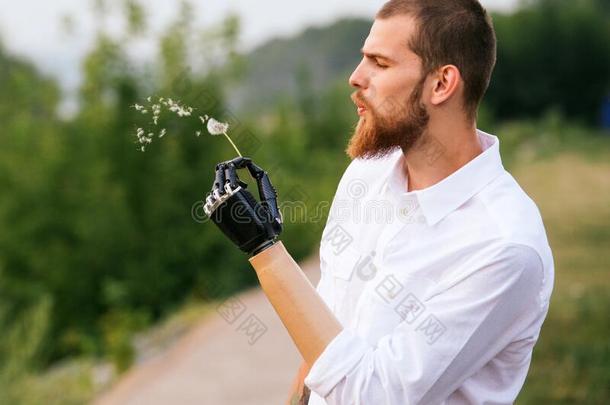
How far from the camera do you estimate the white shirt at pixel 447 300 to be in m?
1.81

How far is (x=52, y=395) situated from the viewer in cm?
696

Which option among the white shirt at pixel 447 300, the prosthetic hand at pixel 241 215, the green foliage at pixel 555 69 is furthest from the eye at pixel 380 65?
the green foliage at pixel 555 69


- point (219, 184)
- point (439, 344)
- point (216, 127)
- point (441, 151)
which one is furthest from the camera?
point (216, 127)

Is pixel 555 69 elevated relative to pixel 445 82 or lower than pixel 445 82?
lower

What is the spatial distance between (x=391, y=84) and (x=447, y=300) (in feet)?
1.46

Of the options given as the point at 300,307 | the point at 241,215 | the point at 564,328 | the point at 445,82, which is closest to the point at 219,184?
the point at 241,215

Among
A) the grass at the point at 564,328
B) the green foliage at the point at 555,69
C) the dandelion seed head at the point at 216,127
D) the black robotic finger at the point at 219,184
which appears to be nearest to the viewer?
the black robotic finger at the point at 219,184

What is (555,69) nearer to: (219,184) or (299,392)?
(299,392)

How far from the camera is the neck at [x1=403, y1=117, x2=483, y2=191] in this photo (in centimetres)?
203

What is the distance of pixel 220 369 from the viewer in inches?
285

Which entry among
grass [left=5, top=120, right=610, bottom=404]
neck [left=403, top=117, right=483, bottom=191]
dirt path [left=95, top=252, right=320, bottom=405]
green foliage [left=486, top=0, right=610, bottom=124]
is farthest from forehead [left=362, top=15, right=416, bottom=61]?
green foliage [left=486, top=0, right=610, bottom=124]

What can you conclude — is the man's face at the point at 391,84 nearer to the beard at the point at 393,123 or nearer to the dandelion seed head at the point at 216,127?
the beard at the point at 393,123

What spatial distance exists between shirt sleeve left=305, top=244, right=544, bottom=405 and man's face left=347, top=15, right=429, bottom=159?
34 centimetres

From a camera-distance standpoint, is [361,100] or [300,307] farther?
[361,100]
